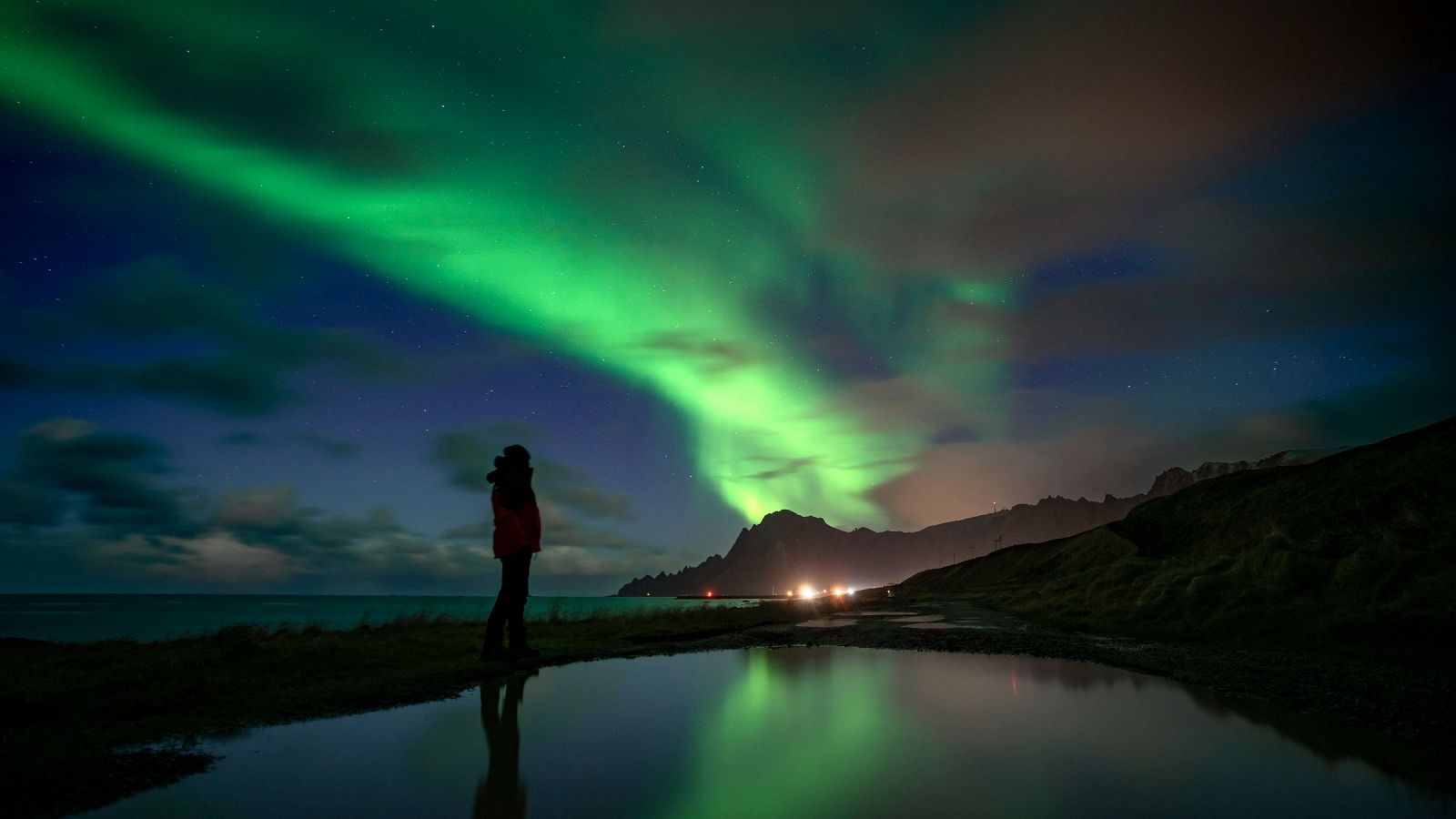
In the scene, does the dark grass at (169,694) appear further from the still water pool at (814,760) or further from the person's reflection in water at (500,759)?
the person's reflection in water at (500,759)

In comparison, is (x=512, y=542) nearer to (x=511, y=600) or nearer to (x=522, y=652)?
(x=511, y=600)

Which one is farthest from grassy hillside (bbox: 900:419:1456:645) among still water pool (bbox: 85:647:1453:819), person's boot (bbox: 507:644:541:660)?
person's boot (bbox: 507:644:541:660)

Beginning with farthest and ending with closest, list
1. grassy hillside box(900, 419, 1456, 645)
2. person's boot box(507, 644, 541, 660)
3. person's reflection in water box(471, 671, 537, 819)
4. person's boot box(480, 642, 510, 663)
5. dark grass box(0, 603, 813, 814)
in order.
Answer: grassy hillside box(900, 419, 1456, 645) < person's boot box(507, 644, 541, 660) < person's boot box(480, 642, 510, 663) < dark grass box(0, 603, 813, 814) < person's reflection in water box(471, 671, 537, 819)

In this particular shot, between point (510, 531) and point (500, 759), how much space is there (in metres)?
7.63

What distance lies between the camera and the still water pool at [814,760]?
16.0 ft

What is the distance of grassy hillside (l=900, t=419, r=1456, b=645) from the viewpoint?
1474cm

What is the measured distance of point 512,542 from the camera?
43.6 ft

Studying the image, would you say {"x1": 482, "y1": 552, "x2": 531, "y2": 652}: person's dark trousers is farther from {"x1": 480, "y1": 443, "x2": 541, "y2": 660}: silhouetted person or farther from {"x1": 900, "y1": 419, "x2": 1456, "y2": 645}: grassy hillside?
{"x1": 900, "y1": 419, "x2": 1456, "y2": 645}: grassy hillside

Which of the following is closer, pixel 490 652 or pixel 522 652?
pixel 490 652

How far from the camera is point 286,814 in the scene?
473 cm

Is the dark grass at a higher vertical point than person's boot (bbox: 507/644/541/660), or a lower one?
higher

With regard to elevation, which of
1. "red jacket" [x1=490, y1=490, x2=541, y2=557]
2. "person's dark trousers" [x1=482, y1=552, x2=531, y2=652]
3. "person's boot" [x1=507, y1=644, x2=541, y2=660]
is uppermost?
"red jacket" [x1=490, y1=490, x2=541, y2=557]

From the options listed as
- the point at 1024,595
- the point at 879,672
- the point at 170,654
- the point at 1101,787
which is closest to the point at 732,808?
the point at 1101,787

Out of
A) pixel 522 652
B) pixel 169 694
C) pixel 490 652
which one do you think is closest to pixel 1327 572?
pixel 522 652
